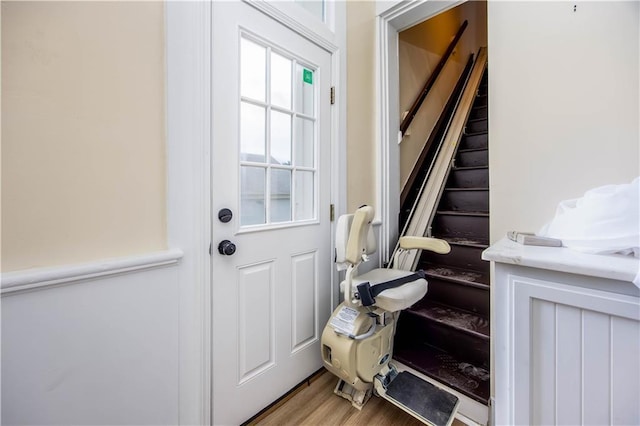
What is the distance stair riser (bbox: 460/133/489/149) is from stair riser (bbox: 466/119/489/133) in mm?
193

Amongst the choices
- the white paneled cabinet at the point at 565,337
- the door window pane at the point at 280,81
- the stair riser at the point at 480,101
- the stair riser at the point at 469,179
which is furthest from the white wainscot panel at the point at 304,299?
the stair riser at the point at 480,101

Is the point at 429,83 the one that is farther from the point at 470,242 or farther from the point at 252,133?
the point at 252,133

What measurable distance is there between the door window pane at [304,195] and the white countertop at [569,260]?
3.22ft

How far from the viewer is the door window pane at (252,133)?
4.23 ft

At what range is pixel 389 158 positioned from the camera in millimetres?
1994

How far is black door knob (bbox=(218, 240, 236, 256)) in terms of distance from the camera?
1173 mm

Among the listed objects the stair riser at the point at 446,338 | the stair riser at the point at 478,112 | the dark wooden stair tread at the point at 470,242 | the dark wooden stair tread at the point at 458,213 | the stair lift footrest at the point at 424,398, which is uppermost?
the stair riser at the point at 478,112

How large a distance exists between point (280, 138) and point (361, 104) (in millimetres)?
740

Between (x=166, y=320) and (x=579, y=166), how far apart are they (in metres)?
1.79

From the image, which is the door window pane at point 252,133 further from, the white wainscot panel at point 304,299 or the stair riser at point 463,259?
the stair riser at point 463,259

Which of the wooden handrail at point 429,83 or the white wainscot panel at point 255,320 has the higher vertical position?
the wooden handrail at point 429,83

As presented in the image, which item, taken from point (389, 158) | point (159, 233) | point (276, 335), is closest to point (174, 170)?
point (159, 233)

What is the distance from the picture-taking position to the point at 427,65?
9.46ft

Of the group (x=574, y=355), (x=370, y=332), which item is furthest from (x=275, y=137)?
(x=574, y=355)
